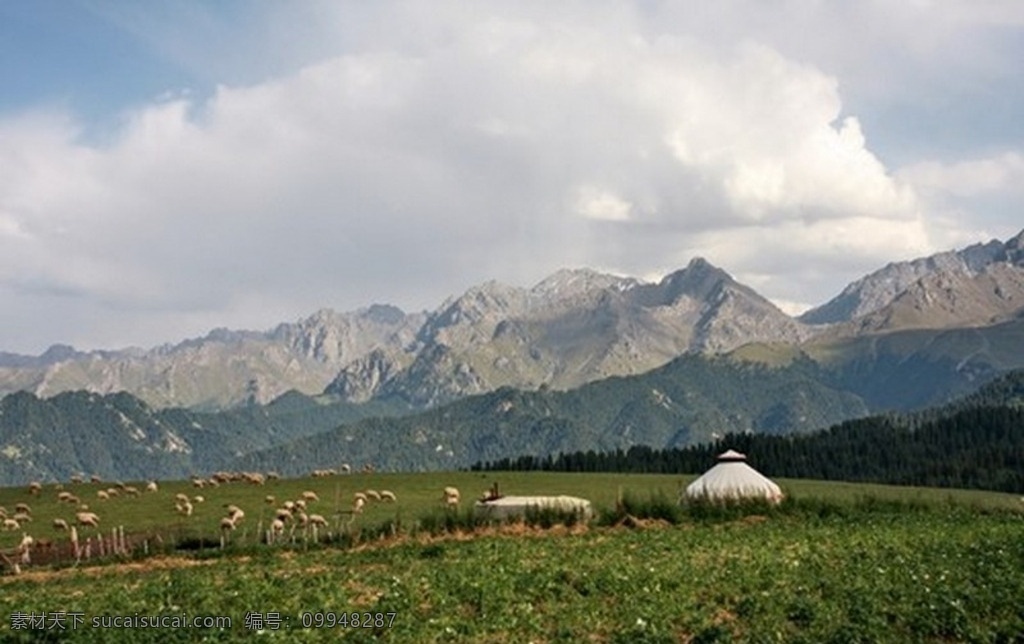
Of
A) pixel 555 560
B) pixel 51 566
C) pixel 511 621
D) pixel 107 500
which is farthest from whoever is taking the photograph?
pixel 107 500

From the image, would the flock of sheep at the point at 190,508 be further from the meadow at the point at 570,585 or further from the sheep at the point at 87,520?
the meadow at the point at 570,585

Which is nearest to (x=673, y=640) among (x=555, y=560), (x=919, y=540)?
(x=555, y=560)

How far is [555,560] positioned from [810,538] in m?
14.6

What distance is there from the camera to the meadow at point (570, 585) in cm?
2442

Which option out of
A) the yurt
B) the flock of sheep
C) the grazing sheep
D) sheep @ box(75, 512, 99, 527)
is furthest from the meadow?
the yurt

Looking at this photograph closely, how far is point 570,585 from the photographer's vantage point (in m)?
29.6

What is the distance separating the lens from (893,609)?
26531 mm

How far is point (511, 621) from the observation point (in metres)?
25.1

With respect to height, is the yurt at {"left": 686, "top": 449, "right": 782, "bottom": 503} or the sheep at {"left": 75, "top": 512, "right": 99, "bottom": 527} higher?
the yurt at {"left": 686, "top": 449, "right": 782, "bottom": 503}

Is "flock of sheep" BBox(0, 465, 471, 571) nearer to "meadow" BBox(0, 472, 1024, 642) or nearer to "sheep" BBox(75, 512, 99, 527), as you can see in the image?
"sheep" BBox(75, 512, 99, 527)

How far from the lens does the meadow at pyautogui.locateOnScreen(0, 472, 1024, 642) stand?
2442 cm

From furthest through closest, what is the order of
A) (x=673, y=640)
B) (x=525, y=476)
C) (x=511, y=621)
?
(x=525, y=476) → (x=511, y=621) → (x=673, y=640)

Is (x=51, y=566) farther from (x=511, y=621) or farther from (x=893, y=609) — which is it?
(x=893, y=609)

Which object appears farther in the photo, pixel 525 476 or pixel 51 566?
pixel 525 476
